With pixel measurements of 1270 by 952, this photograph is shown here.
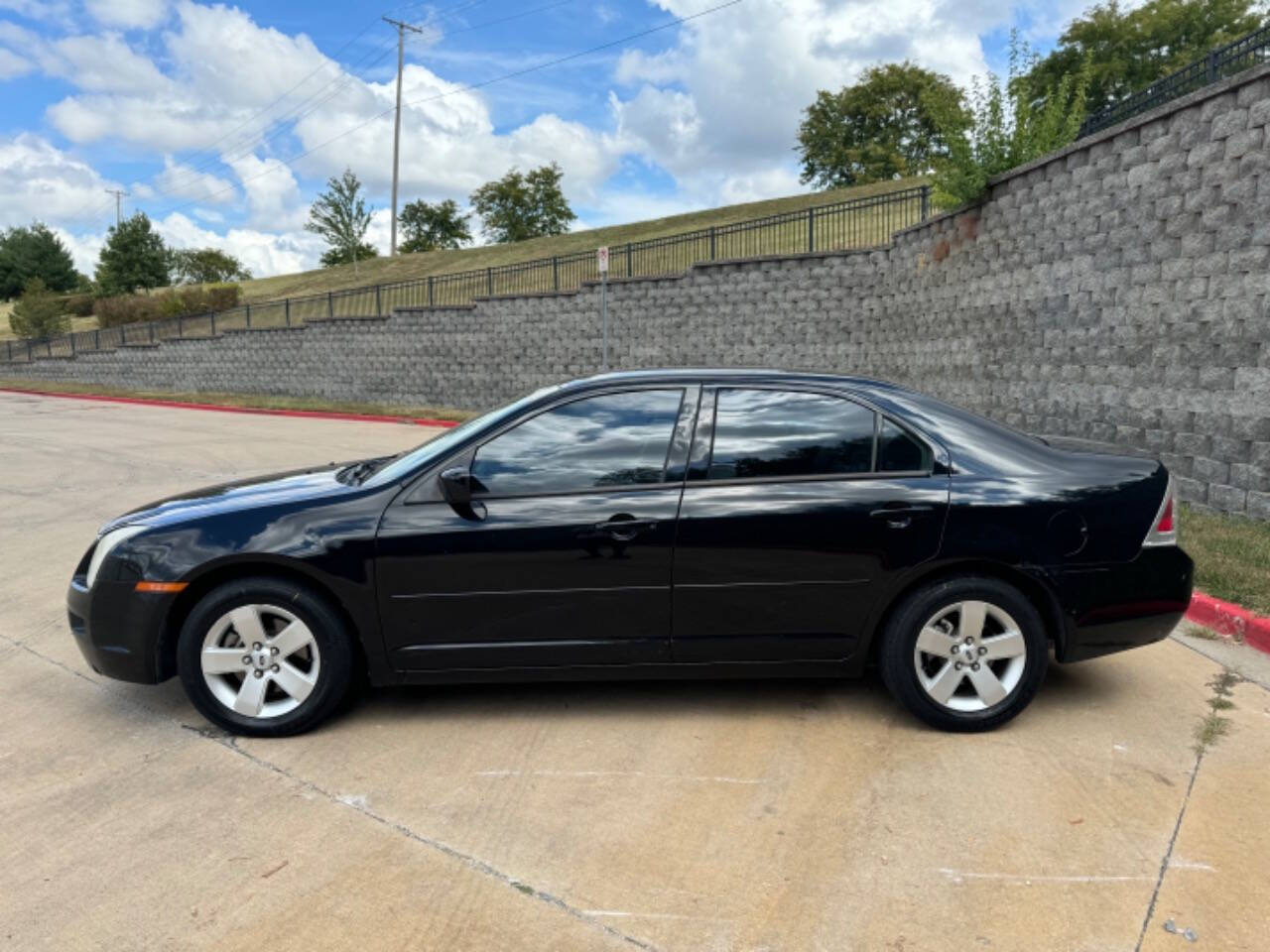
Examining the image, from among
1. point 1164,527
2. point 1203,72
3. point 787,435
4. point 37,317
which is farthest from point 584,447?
point 37,317

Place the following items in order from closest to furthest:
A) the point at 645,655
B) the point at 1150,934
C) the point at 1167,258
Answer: the point at 1150,934, the point at 645,655, the point at 1167,258

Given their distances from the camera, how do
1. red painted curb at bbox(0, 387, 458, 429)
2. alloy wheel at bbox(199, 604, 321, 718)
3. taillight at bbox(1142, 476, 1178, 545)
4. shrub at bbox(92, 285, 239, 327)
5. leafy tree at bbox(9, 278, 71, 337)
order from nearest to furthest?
alloy wheel at bbox(199, 604, 321, 718) → taillight at bbox(1142, 476, 1178, 545) → red painted curb at bbox(0, 387, 458, 429) → shrub at bbox(92, 285, 239, 327) → leafy tree at bbox(9, 278, 71, 337)

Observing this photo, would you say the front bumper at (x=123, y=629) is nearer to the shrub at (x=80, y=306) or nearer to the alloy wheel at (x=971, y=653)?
the alloy wheel at (x=971, y=653)

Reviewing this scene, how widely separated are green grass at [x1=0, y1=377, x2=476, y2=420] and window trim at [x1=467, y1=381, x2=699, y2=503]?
1675 centimetres

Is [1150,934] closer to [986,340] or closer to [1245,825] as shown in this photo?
[1245,825]

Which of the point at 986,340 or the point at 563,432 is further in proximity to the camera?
the point at 986,340

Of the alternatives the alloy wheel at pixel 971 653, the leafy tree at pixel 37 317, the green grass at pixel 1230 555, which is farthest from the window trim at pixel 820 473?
the leafy tree at pixel 37 317

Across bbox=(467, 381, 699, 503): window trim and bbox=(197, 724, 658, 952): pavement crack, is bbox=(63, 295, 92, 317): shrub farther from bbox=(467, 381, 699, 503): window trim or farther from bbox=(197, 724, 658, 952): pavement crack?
bbox=(467, 381, 699, 503): window trim

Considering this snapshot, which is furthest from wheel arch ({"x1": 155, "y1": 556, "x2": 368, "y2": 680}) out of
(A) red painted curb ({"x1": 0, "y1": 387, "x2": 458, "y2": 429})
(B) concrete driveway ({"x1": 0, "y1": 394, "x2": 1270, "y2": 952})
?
(A) red painted curb ({"x1": 0, "y1": 387, "x2": 458, "y2": 429})

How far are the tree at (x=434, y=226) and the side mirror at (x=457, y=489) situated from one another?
3125 inches

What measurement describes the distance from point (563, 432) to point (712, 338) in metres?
15.8

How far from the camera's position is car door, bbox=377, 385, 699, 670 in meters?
3.75

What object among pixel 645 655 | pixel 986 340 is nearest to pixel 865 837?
pixel 645 655

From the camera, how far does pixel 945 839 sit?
10.00ft
